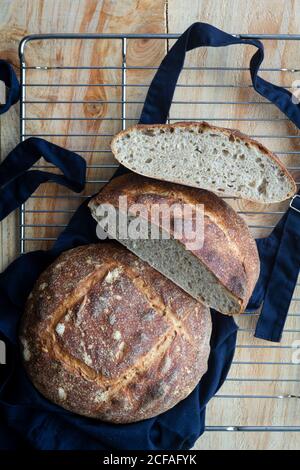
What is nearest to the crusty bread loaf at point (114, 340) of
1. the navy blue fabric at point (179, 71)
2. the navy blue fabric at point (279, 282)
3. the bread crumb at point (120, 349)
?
the bread crumb at point (120, 349)

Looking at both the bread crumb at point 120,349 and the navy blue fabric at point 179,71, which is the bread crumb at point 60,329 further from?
the navy blue fabric at point 179,71

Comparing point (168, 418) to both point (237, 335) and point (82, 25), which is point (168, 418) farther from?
point (82, 25)

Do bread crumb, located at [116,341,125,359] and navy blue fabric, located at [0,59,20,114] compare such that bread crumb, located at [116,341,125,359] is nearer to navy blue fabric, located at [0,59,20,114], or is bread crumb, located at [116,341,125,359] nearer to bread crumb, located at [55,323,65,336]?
bread crumb, located at [55,323,65,336]

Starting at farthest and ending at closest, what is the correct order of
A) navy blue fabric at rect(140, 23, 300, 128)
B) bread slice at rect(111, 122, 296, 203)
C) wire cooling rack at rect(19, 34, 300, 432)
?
wire cooling rack at rect(19, 34, 300, 432) → navy blue fabric at rect(140, 23, 300, 128) → bread slice at rect(111, 122, 296, 203)

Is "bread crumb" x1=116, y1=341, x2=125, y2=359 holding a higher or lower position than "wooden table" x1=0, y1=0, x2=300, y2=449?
lower

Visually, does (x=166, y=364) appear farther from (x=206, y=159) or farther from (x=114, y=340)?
(x=206, y=159)

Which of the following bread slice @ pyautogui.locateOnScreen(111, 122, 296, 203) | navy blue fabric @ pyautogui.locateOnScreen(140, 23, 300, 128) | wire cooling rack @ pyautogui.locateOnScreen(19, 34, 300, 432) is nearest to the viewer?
bread slice @ pyautogui.locateOnScreen(111, 122, 296, 203)

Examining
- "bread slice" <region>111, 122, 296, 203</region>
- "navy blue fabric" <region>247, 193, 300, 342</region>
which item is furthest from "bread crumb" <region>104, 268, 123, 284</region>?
"navy blue fabric" <region>247, 193, 300, 342</region>

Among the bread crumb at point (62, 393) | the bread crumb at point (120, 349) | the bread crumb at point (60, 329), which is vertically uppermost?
the bread crumb at point (60, 329)
